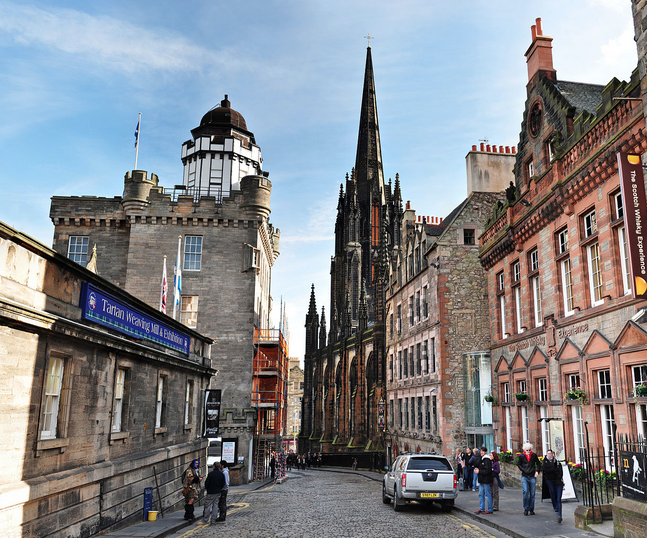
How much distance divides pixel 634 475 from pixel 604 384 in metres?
5.74

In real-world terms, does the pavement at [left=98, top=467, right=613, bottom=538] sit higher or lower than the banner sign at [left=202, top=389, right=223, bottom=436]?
lower

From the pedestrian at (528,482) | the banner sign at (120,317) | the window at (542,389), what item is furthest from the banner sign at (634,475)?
the banner sign at (120,317)

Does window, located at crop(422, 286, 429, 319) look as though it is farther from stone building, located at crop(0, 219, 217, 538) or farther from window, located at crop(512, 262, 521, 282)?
stone building, located at crop(0, 219, 217, 538)

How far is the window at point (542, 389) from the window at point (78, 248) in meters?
26.2

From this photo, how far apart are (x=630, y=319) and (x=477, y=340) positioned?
1617 cm

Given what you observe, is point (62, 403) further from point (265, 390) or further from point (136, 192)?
point (265, 390)

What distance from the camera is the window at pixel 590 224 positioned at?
1560cm

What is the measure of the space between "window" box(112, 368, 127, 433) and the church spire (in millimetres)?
79263

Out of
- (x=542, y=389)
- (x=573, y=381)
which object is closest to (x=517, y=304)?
(x=542, y=389)

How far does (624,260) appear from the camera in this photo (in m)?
14.0

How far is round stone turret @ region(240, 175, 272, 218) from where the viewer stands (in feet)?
109

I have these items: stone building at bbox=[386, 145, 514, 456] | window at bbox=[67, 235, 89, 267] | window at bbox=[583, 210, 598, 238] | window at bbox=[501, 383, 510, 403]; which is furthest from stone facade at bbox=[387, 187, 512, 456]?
window at bbox=[67, 235, 89, 267]

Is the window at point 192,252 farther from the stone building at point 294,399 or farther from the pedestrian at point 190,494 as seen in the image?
the stone building at point 294,399

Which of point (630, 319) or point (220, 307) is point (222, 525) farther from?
point (220, 307)
